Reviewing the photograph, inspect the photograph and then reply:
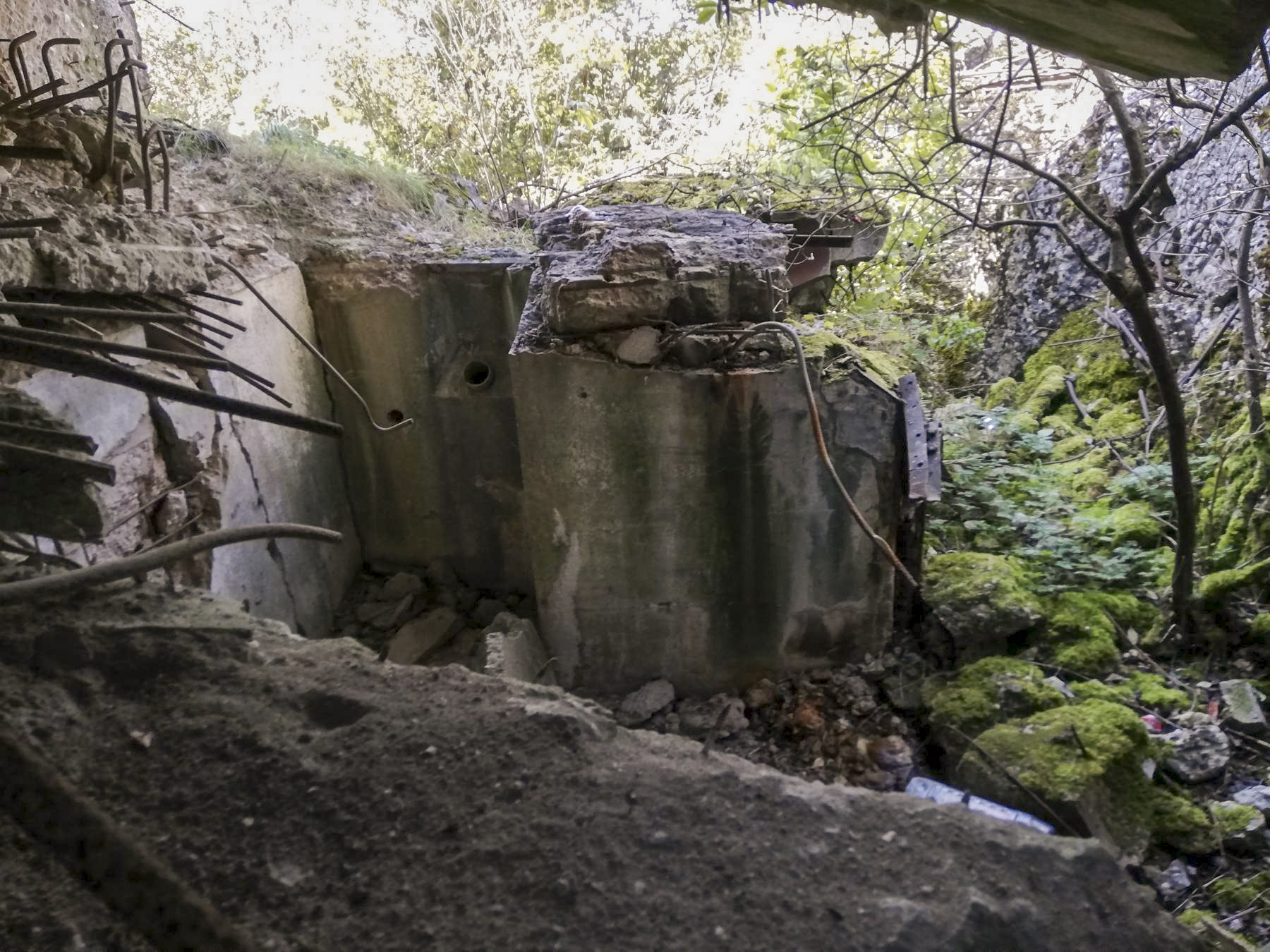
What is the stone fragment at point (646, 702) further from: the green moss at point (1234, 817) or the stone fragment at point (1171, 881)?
the green moss at point (1234, 817)

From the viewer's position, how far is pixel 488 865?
40.6 inches

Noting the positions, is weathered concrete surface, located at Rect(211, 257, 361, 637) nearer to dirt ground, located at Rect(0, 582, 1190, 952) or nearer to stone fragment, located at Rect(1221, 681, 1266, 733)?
dirt ground, located at Rect(0, 582, 1190, 952)

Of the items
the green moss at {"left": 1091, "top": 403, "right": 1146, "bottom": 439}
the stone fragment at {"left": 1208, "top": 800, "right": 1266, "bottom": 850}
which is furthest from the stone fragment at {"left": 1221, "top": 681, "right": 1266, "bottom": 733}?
the green moss at {"left": 1091, "top": 403, "right": 1146, "bottom": 439}

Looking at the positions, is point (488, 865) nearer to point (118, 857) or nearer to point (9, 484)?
point (118, 857)

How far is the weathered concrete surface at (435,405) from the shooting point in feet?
14.8

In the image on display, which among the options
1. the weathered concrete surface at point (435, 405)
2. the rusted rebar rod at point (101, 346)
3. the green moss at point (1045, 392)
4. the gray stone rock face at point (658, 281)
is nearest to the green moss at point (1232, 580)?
the gray stone rock face at point (658, 281)

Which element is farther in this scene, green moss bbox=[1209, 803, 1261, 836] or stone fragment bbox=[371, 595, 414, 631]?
stone fragment bbox=[371, 595, 414, 631]

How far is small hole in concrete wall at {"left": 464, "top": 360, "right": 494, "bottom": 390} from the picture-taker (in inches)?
179

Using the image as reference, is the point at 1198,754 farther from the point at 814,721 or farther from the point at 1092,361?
the point at 1092,361

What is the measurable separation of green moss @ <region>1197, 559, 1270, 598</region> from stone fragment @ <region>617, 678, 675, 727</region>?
8.29 feet

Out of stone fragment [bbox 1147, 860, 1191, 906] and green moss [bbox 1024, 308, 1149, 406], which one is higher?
green moss [bbox 1024, 308, 1149, 406]

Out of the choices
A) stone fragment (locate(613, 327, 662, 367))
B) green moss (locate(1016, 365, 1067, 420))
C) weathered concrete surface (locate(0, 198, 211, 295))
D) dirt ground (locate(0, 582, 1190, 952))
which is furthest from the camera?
green moss (locate(1016, 365, 1067, 420))

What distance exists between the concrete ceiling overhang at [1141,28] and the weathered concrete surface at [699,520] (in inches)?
77.8

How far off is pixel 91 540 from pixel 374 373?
10.8 feet
